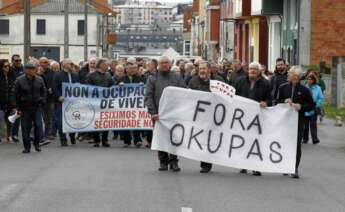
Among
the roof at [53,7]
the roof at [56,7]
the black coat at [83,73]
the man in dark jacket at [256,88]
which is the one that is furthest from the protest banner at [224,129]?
the roof at [56,7]

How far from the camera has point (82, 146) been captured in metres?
23.2

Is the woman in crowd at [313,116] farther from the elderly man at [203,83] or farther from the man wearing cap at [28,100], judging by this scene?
the elderly man at [203,83]

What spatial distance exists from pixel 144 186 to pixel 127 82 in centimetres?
965

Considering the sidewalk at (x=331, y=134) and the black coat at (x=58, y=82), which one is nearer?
the black coat at (x=58, y=82)

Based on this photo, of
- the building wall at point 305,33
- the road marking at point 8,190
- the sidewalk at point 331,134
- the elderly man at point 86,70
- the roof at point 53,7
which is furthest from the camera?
the roof at point 53,7

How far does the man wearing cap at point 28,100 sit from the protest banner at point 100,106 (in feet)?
9.47

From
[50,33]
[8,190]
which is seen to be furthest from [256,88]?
[50,33]

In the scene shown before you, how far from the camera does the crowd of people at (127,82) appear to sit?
1731cm

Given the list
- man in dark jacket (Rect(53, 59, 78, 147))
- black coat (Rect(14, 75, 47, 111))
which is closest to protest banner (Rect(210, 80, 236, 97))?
→ black coat (Rect(14, 75, 47, 111))

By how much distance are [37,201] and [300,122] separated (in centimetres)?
569

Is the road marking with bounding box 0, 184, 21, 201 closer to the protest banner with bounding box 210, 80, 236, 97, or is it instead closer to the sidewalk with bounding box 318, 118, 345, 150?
the protest banner with bounding box 210, 80, 236, 97

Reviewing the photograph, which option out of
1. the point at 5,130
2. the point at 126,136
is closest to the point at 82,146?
the point at 126,136

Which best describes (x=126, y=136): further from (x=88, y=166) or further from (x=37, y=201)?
(x=37, y=201)

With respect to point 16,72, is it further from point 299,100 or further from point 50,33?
point 50,33
